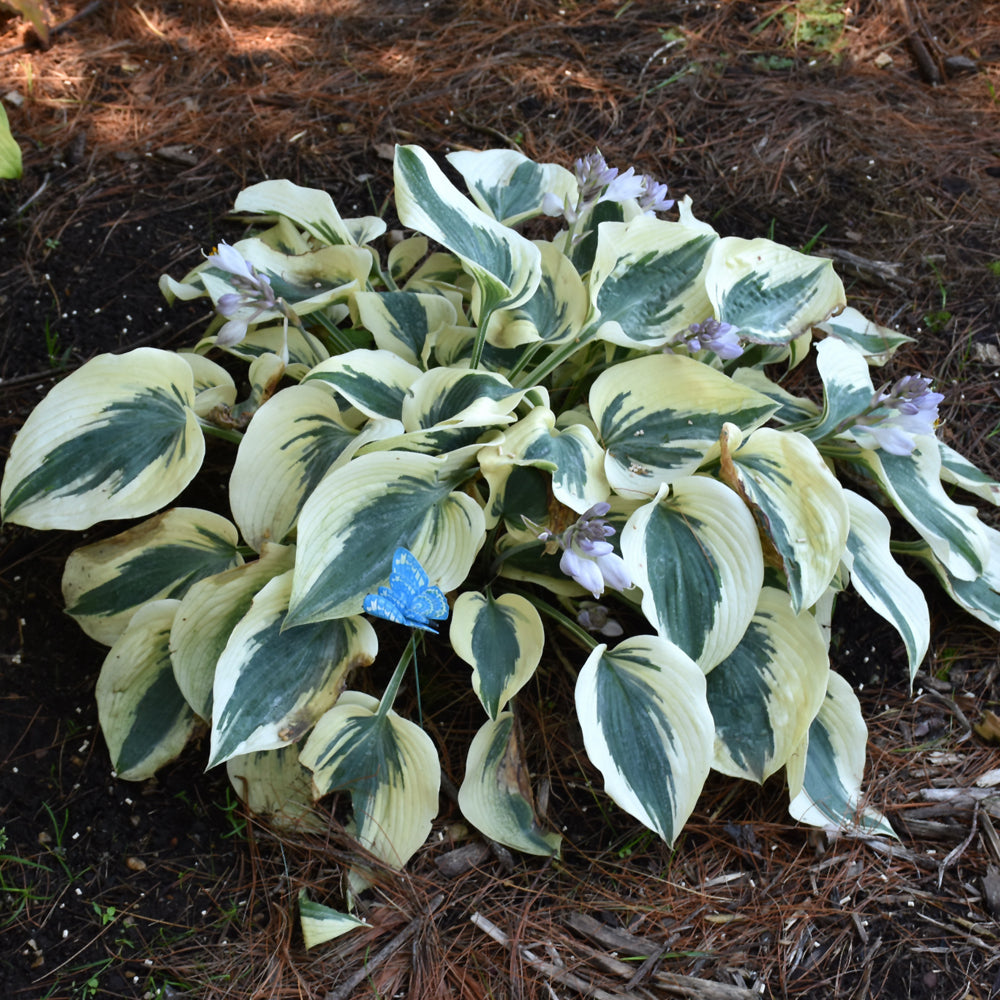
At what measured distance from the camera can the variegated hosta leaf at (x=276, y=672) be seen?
1419mm

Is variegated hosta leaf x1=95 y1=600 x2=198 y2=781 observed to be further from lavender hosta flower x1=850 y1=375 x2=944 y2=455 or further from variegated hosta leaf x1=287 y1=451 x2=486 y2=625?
lavender hosta flower x1=850 y1=375 x2=944 y2=455

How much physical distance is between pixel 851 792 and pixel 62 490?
156 centimetres

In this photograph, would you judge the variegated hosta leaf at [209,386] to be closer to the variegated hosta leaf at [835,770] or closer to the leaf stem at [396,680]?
the leaf stem at [396,680]

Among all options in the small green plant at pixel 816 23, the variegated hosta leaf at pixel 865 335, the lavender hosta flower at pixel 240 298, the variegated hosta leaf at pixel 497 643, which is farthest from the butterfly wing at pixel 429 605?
the small green plant at pixel 816 23

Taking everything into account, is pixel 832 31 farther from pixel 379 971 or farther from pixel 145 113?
pixel 379 971

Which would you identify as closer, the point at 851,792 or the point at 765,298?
the point at 851,792

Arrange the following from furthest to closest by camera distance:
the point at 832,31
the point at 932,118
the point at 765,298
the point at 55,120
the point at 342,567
A: the point at 832,31 < the point at 932,118 < the point at 55,120 < the point at 765,298 < the point at 342,567

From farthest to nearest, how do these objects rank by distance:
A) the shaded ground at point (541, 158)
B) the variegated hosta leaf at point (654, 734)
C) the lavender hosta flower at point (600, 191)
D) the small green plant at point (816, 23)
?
the small green plant at point (816, 23)
the lavender hosta flower at point (600, 191)
the shaded ground at point (541, 158)
the variegated hosta leaf at point (654, 734)

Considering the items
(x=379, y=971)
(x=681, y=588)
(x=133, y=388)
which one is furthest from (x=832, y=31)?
(x=379, y=971)

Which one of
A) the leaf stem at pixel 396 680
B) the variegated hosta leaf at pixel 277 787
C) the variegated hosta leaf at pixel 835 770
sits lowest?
the variegated hosta leaf at pixel 835 770

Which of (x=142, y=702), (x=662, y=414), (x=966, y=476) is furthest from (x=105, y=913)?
(x=966, y=476)

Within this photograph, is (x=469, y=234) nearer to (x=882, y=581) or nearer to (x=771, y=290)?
(x=771, y=290)

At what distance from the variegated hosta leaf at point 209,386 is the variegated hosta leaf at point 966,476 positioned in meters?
1.58

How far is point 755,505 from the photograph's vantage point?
4.73ft
